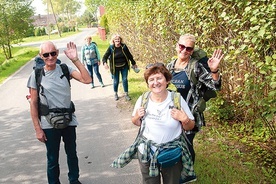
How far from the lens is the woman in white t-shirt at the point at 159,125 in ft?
8.55

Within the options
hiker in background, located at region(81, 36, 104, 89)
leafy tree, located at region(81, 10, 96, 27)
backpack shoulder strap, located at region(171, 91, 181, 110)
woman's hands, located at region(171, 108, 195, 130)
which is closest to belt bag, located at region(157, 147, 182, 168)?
woman's hands, located at region(171, 108, 195, 130)

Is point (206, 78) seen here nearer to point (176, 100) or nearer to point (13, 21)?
point (176, 100)

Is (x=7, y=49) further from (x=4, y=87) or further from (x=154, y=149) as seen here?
(x=154, y=149)

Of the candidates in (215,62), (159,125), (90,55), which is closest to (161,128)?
(159,125)

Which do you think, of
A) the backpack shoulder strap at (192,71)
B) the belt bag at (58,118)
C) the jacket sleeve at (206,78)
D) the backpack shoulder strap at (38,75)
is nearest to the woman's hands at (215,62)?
the jacket sleeve at (206,78)

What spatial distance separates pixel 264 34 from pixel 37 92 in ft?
8.57

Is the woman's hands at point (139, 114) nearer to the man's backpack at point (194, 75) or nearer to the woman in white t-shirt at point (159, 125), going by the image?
the woman in white t-shirt at point (159, 125)

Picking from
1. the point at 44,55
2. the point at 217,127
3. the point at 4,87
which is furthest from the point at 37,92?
the point at 4,87

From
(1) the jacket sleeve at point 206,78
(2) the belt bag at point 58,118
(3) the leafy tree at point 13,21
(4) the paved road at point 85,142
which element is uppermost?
(3) the leafy tree at point 13,21

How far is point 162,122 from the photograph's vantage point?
8.54 feet

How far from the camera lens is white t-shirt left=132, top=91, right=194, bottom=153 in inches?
103

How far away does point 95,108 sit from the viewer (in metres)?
7.38

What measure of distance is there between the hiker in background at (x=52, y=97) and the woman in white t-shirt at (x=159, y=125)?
39.5 inches

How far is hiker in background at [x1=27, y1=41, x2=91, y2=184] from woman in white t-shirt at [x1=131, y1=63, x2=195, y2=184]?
1003mm
